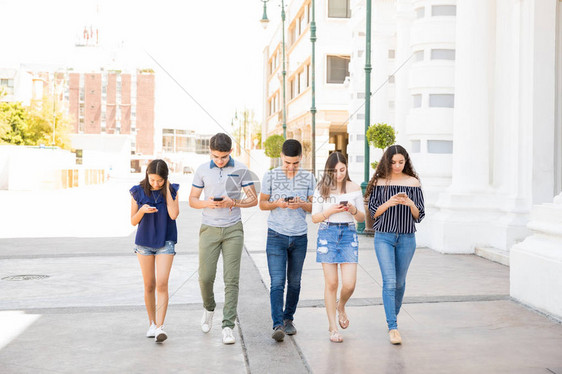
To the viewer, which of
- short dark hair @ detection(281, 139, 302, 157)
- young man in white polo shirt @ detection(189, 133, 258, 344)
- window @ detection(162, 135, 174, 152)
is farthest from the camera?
window @ detection(162, 135, 174, 152)

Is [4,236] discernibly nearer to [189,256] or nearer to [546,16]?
[189,256]

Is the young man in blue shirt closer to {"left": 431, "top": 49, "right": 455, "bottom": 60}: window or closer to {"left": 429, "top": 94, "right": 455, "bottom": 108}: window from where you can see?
{"left": 429, "top": 94, "right": 455, "bottom": 108}: window

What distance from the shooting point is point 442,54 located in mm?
12805

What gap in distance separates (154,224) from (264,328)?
152cm

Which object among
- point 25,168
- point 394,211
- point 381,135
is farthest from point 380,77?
point 25,168

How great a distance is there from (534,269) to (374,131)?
7.28 meters

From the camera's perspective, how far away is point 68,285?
8148 millimetres

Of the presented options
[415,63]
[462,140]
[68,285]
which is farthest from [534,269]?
[415,63]

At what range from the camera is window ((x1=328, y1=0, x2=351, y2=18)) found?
38406mm

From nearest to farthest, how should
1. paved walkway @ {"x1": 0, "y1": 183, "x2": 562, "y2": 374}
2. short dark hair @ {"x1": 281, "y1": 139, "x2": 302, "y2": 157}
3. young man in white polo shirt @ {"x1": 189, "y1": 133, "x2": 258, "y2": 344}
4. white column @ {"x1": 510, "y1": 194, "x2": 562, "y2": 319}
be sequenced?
paved walkway @ {"x1": 0, "y1": 183, "x2": 562, "y2": 374}
short dark hair @ {"x1": 281, "y1": 139, "x2": 302, "y2": 157}
young man in white polo shirt @ {"x1": 189, "y1": 133, "x2": 258, "y2": 344}
white column @ {"x1": 510, "y1": 194, "x2": 562, "y2": 319}

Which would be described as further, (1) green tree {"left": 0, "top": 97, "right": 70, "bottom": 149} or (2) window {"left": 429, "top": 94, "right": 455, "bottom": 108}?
(1) green tree {"left": 0, "top": 97, "right": 70, "bottom": 149}

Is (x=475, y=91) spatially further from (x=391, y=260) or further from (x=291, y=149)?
(x=291, y=149)

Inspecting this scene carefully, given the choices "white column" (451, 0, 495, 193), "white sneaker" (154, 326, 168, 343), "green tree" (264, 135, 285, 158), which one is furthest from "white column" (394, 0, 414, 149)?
"green tree" (264, 135, 285, 158)

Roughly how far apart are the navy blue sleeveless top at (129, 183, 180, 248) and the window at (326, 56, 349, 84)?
111 feet
